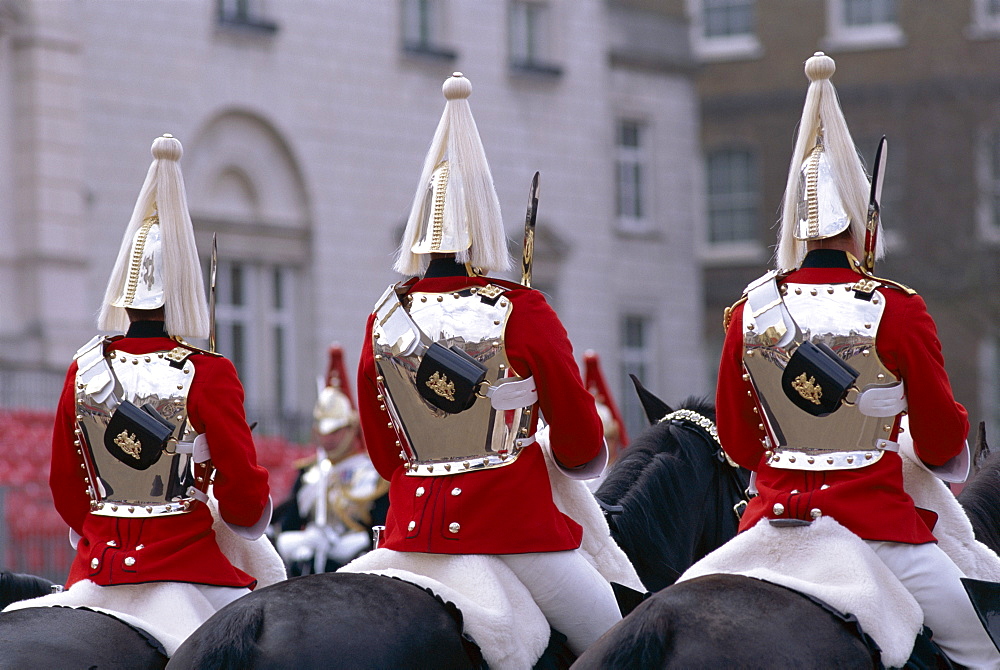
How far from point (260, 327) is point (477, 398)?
1917cm

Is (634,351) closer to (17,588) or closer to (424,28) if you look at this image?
(424,28)

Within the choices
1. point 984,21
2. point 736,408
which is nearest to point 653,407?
point 736,408

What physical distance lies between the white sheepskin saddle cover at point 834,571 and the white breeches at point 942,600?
7 cm

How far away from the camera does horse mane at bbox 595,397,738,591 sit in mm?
5785

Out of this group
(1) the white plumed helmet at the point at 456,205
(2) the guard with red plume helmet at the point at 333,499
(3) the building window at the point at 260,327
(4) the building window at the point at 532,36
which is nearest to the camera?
(1) the white plumed helmet at the point at 456,205

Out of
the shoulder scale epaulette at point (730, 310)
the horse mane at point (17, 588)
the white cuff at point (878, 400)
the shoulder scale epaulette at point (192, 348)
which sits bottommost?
the horse mane at point (17, 588)

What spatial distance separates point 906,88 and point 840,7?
7.50 feet

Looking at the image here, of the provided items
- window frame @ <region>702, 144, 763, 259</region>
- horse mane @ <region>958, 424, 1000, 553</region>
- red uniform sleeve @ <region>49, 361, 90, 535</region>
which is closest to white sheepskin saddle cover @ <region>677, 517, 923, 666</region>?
horse mane @ <region>958, 424, 1000, 553</region>

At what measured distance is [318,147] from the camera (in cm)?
2448

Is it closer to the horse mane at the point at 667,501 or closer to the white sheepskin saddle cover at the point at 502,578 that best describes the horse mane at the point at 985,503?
the horse mane at the point at 667,501

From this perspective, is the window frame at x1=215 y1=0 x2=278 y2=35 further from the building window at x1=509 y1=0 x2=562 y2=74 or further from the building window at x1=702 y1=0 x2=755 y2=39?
the building window at x1=702 y1=0 x2=755 y2=39

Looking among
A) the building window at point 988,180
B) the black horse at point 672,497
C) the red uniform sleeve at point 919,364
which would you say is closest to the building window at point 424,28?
the building window at point 988,180

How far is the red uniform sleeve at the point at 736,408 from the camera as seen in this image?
511cm

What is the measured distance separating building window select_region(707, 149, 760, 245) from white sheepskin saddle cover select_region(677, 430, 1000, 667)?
28168mm
